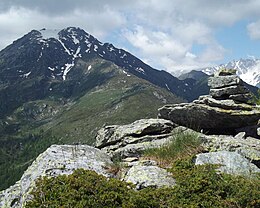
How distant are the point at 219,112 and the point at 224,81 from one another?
145 inches

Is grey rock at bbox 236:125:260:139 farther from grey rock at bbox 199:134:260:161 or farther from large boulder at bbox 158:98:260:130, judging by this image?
grey rock at bbox 199:134:260:161

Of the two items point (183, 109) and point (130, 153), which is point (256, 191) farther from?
point (183, 109)

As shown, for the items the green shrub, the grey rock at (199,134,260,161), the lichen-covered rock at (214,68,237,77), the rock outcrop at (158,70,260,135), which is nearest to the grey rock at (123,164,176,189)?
the green shrub

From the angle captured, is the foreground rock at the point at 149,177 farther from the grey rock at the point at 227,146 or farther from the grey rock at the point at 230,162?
the grey rock at the point at 227,146

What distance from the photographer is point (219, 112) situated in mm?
21969

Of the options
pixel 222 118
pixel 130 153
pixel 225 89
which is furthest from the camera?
pixel 225 89

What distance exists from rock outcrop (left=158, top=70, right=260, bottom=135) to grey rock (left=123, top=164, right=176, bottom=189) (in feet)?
33.5

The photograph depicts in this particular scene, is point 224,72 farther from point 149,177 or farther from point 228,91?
point 149,177

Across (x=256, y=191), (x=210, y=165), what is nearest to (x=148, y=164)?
(x=210, y=165)

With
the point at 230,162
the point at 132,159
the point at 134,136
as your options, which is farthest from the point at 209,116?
the point at 230,162

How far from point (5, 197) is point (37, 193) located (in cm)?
309

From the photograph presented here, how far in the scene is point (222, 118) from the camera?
22.2 meters

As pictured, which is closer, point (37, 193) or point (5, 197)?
point (37, 193)

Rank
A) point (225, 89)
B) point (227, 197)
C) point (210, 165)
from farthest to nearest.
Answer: point (225, 89) → point (210, 165) → point (227, 197)
